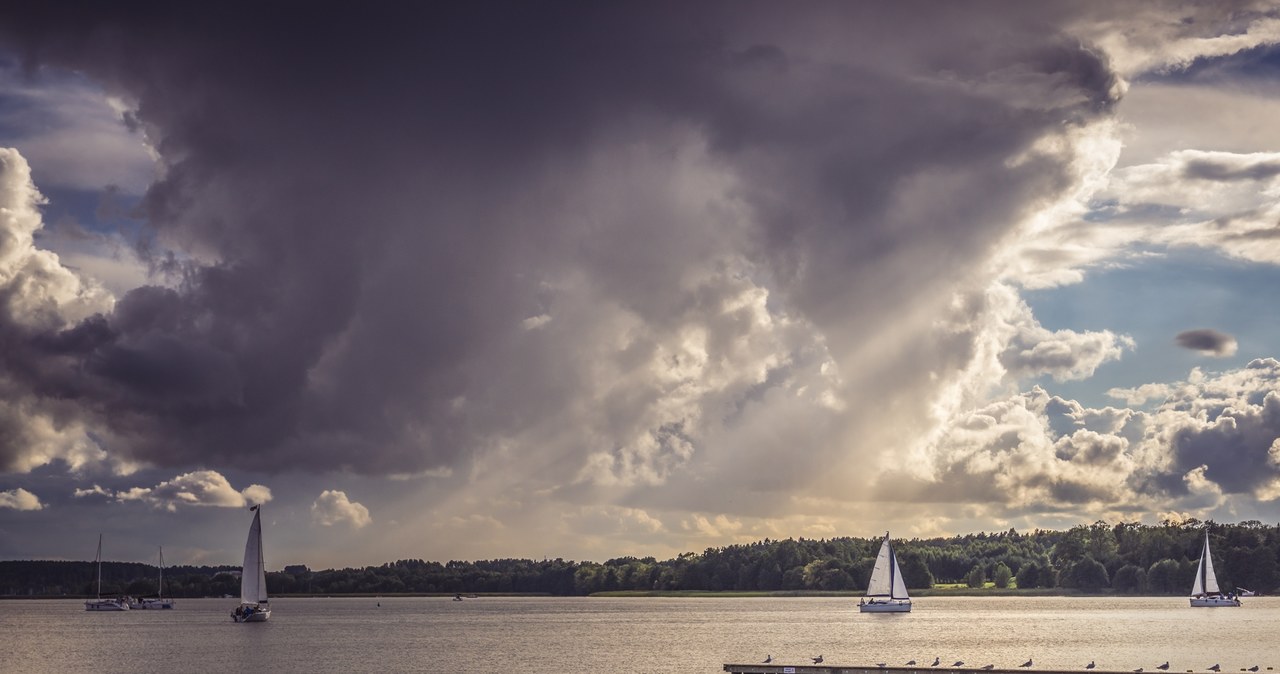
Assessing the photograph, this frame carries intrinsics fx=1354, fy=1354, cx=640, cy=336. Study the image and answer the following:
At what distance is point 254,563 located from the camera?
190m

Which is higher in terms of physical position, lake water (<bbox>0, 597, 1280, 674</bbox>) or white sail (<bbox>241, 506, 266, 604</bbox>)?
white sail (<bbox>241, 506, 266, 604</bbox>)

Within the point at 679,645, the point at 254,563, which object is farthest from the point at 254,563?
the point at 679,645

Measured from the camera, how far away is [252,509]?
599ft

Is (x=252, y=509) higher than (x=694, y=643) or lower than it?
higher

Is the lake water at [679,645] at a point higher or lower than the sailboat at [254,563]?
lower

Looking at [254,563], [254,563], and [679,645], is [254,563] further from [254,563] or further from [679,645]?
[679,645]

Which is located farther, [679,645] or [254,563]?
[254,563]

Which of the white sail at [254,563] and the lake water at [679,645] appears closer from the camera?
the lake water at [679,645]

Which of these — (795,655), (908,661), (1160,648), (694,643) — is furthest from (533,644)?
(1160,648)

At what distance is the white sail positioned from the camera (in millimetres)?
182625

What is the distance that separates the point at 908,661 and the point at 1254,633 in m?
51.5

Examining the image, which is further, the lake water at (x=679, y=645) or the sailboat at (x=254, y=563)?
the sailboat at (x=254, y=563)

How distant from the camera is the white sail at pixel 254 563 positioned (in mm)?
182625

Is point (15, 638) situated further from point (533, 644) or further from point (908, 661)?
point (908, 661)
